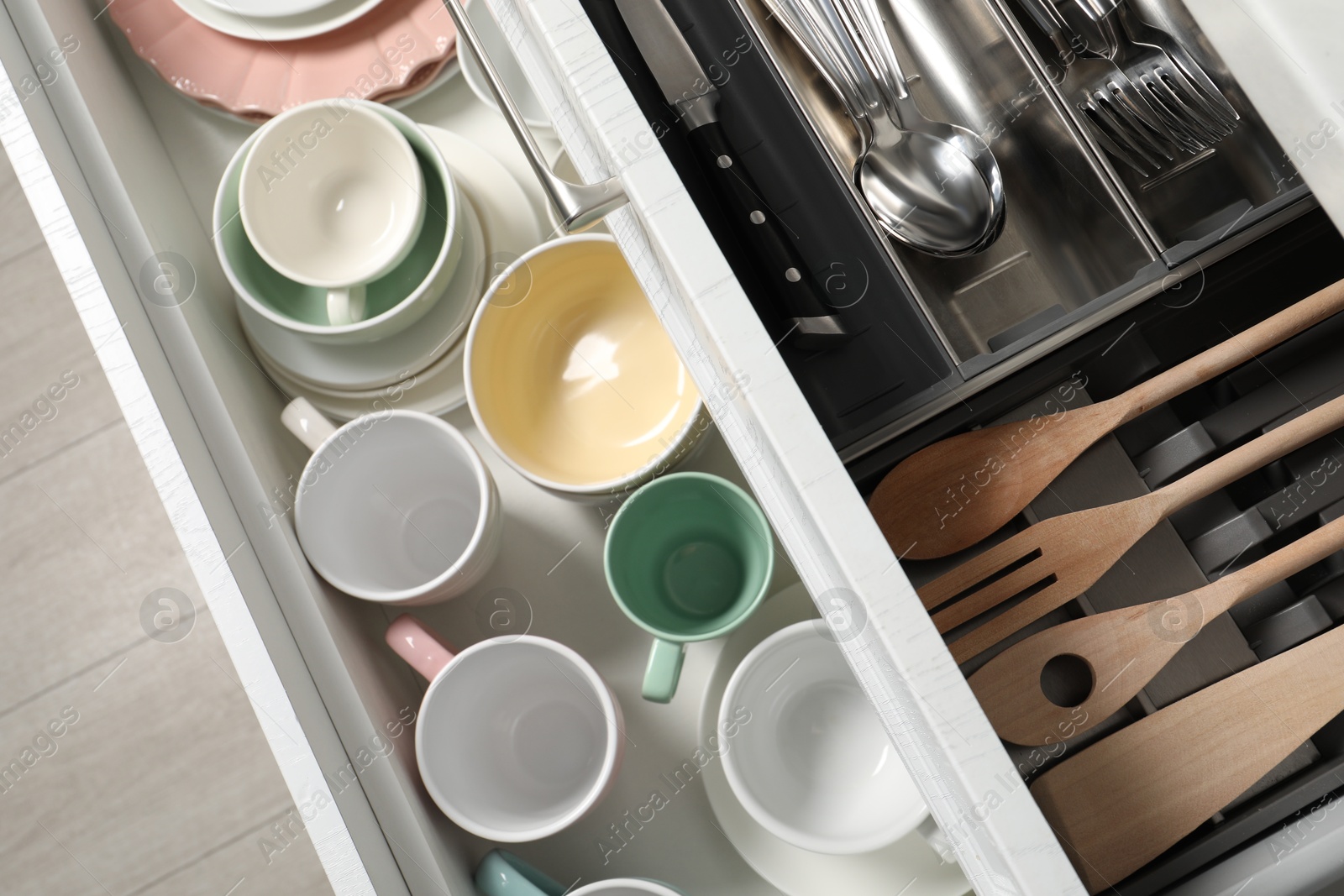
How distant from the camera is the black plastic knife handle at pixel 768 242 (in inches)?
19.2

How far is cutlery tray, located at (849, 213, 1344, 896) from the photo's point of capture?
429mm

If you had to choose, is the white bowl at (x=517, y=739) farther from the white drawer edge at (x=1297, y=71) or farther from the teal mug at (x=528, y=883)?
the white drawer edge at (x=1297, y=71)

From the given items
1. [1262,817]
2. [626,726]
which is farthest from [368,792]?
[1262,817]

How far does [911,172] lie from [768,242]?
0.35 feet

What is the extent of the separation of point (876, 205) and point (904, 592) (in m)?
0.29

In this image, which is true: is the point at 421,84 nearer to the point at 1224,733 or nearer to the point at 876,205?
the point at 876,205

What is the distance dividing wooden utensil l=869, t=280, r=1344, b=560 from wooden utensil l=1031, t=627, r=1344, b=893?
0.12 metres

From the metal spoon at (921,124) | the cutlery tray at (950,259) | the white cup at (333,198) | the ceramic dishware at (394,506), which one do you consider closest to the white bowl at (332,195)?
the white cup at (333,198)

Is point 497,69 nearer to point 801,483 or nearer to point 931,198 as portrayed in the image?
point 931,198

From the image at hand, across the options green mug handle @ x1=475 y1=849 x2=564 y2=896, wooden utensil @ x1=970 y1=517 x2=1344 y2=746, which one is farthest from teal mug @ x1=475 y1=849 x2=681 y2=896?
wooden utensil @ x1=970 y1=517 x2=1344 y2=746

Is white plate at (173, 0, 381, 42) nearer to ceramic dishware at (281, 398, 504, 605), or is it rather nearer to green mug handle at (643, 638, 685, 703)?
ceramic dishware at (281, 398, 504, 605)

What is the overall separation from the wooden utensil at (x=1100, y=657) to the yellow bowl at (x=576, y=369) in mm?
264

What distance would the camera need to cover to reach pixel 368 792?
1.71 ft

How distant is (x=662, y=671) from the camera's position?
1.79 feet
